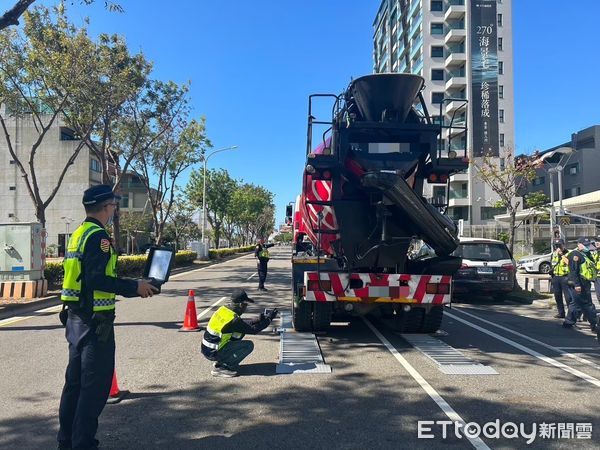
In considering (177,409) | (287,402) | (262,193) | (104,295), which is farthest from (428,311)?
(262,193)

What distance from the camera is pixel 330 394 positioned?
495 centimetres

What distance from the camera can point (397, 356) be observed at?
21.5 ft

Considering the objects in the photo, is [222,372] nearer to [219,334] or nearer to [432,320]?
[219,334]

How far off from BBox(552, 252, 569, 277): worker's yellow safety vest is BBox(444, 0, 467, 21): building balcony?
55461 millimetres

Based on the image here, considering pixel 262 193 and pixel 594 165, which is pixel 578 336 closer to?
pixel 594 165

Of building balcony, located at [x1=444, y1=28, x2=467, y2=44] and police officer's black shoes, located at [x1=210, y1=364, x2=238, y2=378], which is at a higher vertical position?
building balcony, located at [x1=444, y1=28, x2=467, y2=44]

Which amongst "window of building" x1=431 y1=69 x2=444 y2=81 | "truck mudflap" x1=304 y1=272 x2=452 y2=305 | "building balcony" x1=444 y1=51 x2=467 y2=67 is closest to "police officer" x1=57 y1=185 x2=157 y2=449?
"truck mudflap" x1=304 y1=272 x2=452 y2=305

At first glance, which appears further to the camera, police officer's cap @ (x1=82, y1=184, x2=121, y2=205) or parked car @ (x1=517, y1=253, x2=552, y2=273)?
parked car @ (x1=517, y1=253, x2=552, y2=273)

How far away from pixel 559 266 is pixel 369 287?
5013 millimetres

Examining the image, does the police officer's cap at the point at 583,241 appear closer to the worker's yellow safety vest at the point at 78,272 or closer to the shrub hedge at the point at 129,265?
the shrub hedge at the point at 129,265

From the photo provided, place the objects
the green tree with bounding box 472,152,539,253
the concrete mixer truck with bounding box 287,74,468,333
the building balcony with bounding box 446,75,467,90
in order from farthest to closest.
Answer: the building balcony with bounding box 446,75,467,90 < the green tree with bounding box 472,152,539,253 < the concrete mixer truck with bounding box 287,74,468,333

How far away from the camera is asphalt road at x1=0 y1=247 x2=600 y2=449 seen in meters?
3.91

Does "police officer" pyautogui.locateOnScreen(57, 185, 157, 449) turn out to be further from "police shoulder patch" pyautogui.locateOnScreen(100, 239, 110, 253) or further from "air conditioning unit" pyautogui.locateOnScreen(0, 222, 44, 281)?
"air conditioning unit" pyautogui.locateOnScreen(0, 222, 44, 281)

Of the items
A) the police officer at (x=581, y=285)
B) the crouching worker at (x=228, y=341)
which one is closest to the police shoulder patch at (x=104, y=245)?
the crouching worker at (x=228, y=341)
